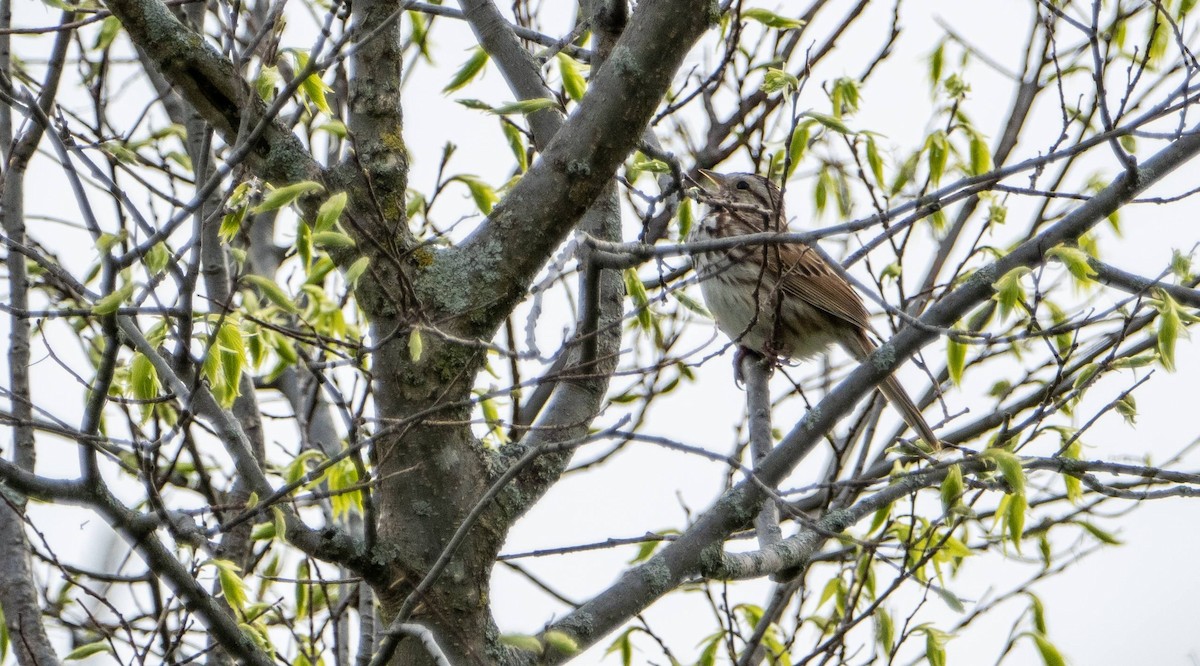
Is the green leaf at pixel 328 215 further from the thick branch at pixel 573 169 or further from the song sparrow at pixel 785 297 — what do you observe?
the song sparrow at pixel 785 297

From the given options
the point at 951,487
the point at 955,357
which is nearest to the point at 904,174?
the point at 955,357

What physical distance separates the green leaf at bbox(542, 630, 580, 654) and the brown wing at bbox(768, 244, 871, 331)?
3.13 metres

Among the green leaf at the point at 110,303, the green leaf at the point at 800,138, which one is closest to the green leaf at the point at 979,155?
the green leaf at the point at 800,138

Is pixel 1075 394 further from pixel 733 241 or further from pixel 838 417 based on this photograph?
pixel 733 241

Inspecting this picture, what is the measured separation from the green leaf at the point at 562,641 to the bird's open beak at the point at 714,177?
2824 millimetres

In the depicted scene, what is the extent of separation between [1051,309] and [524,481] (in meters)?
2.42

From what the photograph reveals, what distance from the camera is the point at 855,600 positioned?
180 inches

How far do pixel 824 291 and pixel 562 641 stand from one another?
11.3ft

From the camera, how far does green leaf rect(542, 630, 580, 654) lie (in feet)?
9.80

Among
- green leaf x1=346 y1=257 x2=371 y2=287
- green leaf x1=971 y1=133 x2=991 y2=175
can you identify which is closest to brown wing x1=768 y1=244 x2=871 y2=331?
green leaf x1=971 y1=133 x2=991 y2=175

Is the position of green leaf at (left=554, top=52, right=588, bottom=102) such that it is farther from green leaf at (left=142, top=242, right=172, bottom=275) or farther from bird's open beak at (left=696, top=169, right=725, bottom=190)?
bird's open beak at (left=696, top=169, right=725, bottom=190)

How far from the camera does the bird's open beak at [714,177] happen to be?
555 cm

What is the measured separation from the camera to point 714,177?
19.6 ft

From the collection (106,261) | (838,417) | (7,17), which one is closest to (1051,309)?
(838,417)
